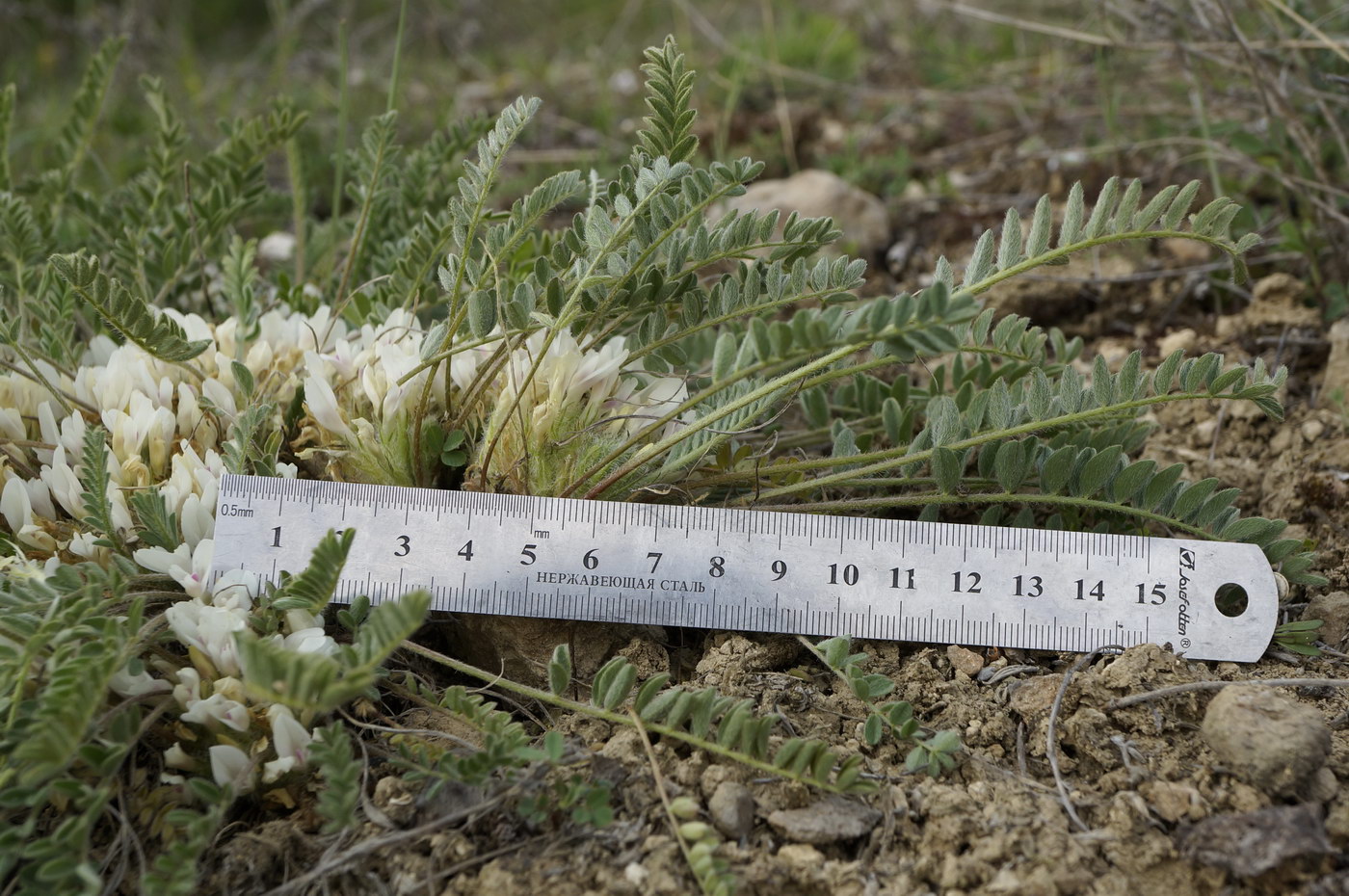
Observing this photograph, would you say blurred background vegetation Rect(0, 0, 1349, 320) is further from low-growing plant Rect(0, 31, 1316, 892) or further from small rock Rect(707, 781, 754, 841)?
small rock Rect(707, 781, 754, 841)

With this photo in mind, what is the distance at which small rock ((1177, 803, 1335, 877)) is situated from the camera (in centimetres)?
145

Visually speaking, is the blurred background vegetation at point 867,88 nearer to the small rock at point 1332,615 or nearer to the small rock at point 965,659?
the small rock at point 1332,615

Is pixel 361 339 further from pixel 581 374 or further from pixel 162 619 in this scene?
pixel 162 619

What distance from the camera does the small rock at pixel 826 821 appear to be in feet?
5.06

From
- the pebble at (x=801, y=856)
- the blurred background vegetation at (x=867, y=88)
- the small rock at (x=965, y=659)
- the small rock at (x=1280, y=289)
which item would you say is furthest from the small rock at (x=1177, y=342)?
the pebble at (x=801, y=856)

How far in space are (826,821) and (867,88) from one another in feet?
11.2

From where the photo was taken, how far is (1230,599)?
76.7 inches

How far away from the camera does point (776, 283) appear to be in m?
Result: 1.94

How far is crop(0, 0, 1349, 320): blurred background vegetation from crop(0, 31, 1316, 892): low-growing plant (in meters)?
0.81

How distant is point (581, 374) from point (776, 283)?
1.26 feet

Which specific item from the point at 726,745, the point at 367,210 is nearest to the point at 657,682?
the point at 726,745

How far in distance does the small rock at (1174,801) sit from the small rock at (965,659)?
35cm

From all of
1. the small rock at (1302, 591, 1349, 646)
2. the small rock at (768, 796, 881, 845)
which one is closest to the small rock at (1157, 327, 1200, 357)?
the small rock at (1302, 591, 1349, 646)

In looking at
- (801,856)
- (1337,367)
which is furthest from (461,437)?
(1337,367)
